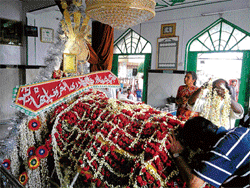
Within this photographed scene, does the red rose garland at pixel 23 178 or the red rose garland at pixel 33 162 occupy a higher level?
the red rose garland at pixel 33 162

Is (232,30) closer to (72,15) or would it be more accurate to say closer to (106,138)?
(72,15)

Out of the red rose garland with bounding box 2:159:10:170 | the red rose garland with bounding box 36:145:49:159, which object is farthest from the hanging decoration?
the red rose garland with bounding box 2:159:10:170

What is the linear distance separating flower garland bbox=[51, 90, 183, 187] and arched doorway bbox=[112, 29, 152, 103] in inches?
166

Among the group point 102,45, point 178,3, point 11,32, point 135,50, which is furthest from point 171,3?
point 11,32

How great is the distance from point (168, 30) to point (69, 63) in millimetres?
3850

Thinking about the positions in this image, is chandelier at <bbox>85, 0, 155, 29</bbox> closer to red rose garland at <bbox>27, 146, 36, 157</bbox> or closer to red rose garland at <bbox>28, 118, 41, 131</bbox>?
red rose garland at <bbox>28, 118, 41, 131</bbox>

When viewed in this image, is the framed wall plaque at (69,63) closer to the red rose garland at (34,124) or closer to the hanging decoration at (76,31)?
the hanging decoration at (76,31)

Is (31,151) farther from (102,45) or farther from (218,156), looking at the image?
(102,45)

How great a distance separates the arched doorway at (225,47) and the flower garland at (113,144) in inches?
149

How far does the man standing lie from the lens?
3.07 ft

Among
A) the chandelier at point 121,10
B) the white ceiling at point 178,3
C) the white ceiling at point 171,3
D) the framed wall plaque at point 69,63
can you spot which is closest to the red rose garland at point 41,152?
the framed wall plaque at point 69,63

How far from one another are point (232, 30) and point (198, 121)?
4.25 m

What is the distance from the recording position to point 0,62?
447 cm

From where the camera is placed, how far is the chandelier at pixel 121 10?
1440 millimetres
